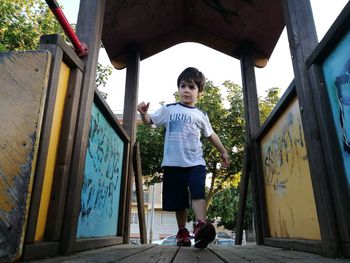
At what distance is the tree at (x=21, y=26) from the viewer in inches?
362

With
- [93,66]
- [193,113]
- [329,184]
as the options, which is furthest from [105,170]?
[329,184]

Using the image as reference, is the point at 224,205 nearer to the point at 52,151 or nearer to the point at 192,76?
the point at 192,76

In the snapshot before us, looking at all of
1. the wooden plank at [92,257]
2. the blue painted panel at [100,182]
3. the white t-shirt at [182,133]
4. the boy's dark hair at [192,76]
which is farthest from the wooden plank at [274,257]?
the boy's dark hair at [192,76]

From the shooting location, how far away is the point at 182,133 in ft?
10.2

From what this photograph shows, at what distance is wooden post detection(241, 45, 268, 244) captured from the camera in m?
3.13

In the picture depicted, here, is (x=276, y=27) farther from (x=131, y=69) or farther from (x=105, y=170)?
(x=105, y=170)

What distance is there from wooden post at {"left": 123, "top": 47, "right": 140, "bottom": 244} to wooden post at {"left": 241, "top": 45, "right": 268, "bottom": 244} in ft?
4.18

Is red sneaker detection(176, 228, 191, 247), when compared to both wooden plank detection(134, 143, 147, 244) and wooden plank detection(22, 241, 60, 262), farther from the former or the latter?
wooden plank detection(22, 241, 60, 262)

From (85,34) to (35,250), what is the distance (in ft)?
4.24

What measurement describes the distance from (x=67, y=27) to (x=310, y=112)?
1.33 metres

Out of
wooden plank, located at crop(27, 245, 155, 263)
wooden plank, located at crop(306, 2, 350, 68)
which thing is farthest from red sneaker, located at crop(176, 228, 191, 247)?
wooden plank, located at crop(306, 2, 350, 68)

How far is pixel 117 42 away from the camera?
391 centimetres

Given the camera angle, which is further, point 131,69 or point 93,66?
point 131,69

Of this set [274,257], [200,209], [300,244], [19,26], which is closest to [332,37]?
[274,257]
